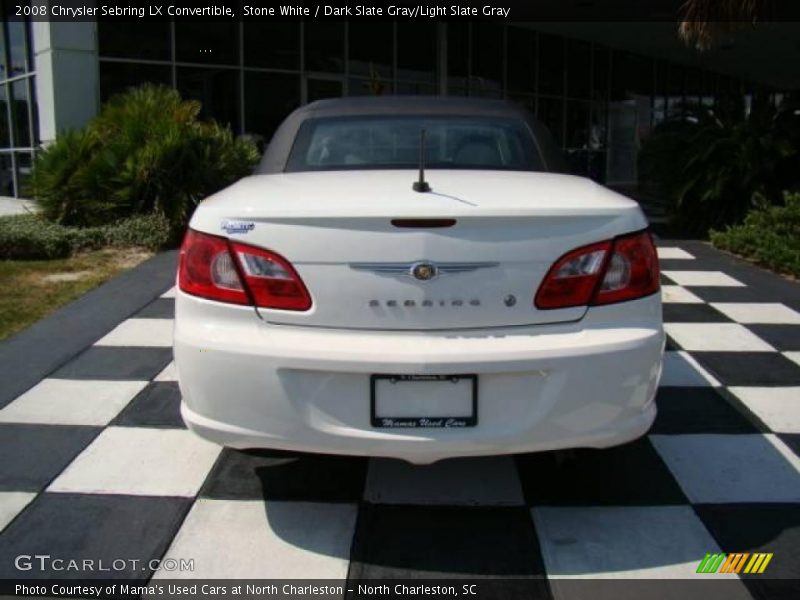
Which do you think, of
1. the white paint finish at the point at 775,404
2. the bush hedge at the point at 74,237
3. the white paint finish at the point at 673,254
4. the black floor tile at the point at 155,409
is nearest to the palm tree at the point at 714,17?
the white paint finish at the point at 673,254

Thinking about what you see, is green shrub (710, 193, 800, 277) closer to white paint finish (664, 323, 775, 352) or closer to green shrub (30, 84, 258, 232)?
white paint finish (664, 323, 775, 352)

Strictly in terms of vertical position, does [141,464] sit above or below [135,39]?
below

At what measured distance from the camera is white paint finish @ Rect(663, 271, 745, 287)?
6.74m

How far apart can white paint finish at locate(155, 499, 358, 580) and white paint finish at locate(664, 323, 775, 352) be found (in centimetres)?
292

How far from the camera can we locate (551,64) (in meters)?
19.4

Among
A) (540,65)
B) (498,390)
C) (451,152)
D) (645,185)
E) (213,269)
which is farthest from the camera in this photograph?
(540,65)

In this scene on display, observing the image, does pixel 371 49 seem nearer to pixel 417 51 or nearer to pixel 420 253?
pixel 417 51

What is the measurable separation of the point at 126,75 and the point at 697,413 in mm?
11234

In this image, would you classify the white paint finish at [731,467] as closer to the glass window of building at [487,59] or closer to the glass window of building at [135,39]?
the glass window of building at [135,39]

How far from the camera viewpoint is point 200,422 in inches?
102

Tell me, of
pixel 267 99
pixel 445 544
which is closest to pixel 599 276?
pixel 445 544

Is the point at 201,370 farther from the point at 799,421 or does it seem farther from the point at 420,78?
the point at 420,78

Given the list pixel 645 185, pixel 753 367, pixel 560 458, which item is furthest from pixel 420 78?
pixel 560 458

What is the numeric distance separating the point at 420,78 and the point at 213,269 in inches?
578
